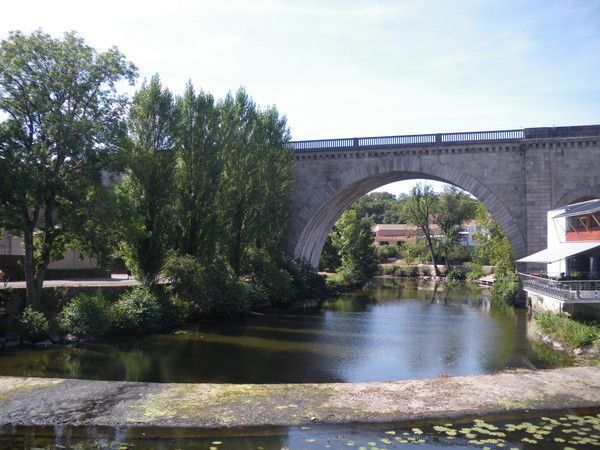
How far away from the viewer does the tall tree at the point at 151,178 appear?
953 inches

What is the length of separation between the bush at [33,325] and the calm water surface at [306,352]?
2.86 feet

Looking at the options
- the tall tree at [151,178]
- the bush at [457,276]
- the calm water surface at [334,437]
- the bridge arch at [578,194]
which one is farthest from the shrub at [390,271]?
the calm water surface at [334,437]

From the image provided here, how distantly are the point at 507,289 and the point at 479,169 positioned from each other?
7.68 metres

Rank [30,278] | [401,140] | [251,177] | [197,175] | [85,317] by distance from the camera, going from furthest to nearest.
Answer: [401,140] → [251,177] → [197,175] → [30,278] → [85,317]

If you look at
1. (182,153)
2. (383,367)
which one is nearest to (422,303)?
(182,153)

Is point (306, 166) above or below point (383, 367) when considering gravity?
above

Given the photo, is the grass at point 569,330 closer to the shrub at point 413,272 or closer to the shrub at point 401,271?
the shrub at point 413,272

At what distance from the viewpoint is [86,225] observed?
20.0m

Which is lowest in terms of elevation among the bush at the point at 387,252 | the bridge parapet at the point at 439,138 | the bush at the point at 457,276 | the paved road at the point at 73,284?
the bush at the point at 457,276

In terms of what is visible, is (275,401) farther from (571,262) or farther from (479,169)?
(479,169)

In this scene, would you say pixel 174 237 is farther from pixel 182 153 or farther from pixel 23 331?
pixel 23 331

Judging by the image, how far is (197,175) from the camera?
26.9 m

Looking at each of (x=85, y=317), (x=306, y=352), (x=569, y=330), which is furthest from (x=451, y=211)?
(x=85, y=317)

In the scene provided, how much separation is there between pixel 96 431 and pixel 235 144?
2251cm
